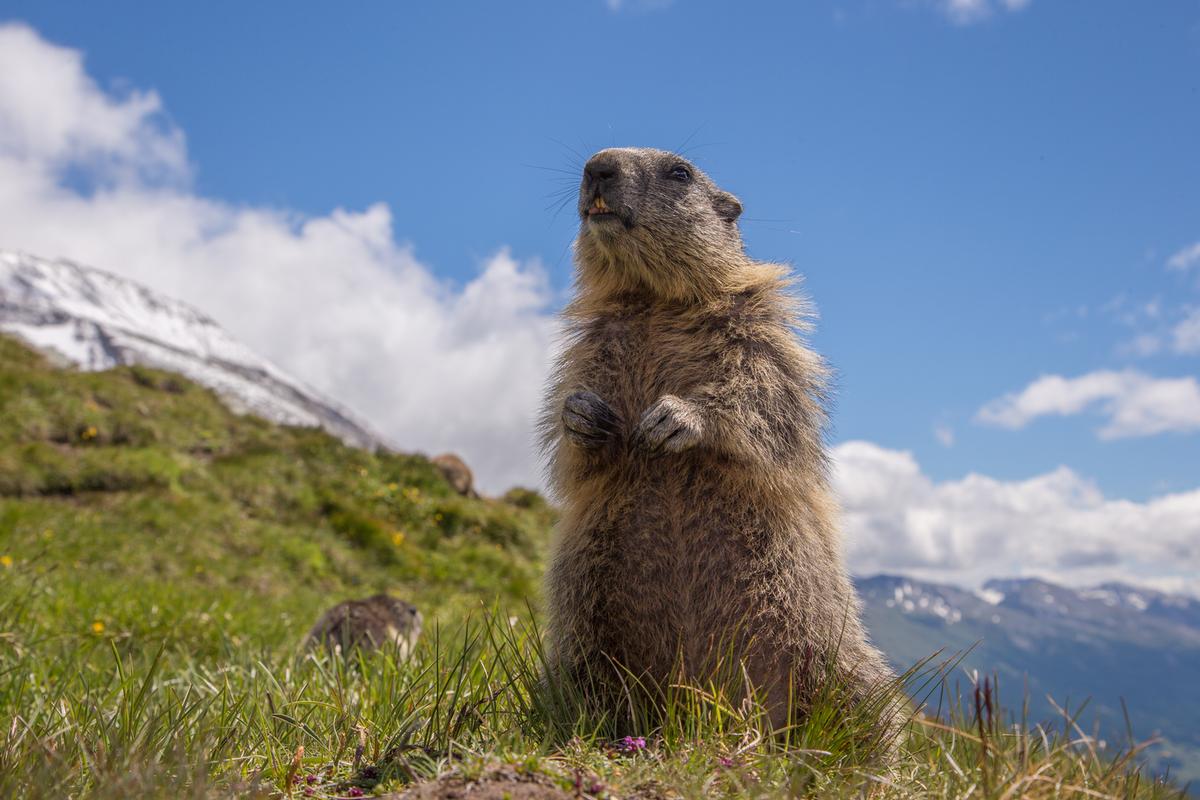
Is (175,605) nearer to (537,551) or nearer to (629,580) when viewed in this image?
(629,580)

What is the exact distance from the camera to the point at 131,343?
303ft

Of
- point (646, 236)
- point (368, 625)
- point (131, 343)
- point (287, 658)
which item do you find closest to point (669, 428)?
point (646, 236)

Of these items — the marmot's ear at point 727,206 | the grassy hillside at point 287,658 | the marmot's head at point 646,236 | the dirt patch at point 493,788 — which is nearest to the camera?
the dirt patch at point 493,788

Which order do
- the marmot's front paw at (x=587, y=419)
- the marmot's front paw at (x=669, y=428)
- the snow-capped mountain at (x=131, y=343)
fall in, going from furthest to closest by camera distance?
1. the snow-capped mountain at (x=131, y=343)
2. the marmot's front paw at (x=587, y=419)
3. the marmot's front paw at (x=669, y=428)

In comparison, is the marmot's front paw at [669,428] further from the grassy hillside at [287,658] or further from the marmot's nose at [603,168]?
the marmot's nose at [603,168]

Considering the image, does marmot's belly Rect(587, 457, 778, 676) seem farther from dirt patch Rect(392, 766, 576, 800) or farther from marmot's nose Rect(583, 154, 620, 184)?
marmot's nose Rect(583, 154, 620, 184)

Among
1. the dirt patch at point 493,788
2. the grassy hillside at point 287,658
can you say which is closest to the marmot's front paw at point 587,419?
the grassy hillside at point 287,658

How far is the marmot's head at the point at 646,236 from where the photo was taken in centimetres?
432

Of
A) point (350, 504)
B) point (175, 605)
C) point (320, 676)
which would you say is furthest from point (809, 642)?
point (350, 504)

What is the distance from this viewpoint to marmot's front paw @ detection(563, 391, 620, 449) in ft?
12.1

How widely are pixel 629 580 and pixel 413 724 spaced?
3.29ft

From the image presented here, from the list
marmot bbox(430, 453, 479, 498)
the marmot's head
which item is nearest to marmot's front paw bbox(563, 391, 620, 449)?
the marmot's head

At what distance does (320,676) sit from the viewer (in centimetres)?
504

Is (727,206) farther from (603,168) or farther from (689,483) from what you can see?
(689,483)
